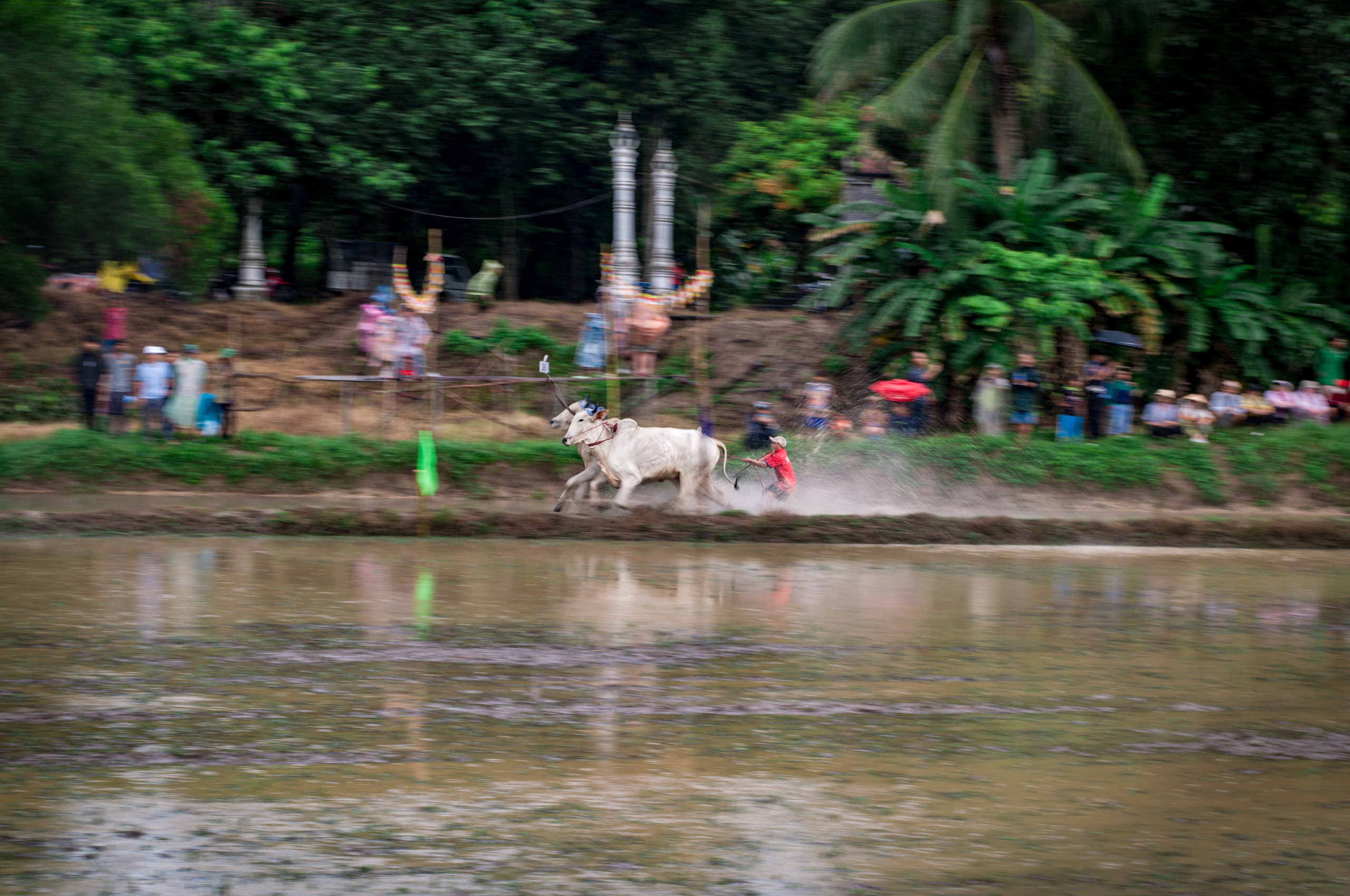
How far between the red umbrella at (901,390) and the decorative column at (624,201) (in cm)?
698

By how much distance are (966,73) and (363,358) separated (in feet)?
39.2

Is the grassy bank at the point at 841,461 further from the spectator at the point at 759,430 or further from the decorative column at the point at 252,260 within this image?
the decorative column at the point at 252,260

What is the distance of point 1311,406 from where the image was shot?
23.2 metres

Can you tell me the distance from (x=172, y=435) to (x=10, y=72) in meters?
5.64

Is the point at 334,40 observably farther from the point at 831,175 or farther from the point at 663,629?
the point at 663,629

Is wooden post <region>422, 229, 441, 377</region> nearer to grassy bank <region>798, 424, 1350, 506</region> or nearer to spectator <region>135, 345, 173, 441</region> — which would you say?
spectator <region>135, 345, 173, 441</region>

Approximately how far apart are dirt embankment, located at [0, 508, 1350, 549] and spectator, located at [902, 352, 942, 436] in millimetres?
3447

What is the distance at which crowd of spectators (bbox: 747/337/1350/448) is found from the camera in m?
21.6

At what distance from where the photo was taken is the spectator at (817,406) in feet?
71.8

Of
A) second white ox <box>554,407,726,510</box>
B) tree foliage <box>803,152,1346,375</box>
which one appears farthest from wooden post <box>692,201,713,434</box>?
second white ox <box>554,407,726,510</box>

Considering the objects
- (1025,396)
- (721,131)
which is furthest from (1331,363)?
(721,131)

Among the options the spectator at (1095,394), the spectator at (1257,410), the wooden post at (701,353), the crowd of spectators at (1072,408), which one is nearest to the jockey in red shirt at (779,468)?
the crowd of spectators at (1072,408)

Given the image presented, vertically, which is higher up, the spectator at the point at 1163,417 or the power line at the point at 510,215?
the power line at the point at 510,215

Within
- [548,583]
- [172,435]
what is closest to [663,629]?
[548,583]
